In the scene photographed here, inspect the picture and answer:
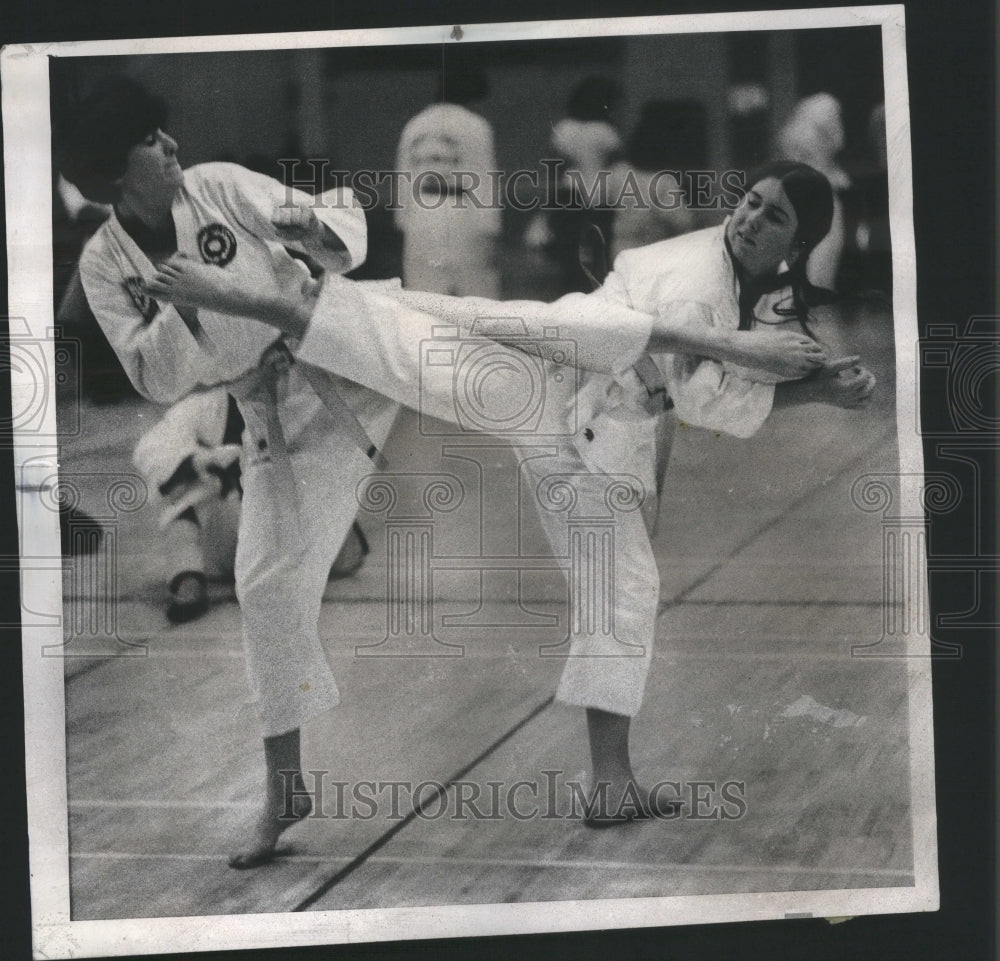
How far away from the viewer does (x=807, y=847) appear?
1990 mm

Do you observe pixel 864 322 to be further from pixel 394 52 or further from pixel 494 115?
pixel 394 52

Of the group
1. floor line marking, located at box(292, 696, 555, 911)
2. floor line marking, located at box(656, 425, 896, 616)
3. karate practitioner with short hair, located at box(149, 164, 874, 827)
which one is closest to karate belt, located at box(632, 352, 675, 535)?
karate practitioner with short hair, located at box(149, 164, 874, 827)

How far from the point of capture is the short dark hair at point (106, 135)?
76.7 inches

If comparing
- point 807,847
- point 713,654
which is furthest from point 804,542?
point 807,847

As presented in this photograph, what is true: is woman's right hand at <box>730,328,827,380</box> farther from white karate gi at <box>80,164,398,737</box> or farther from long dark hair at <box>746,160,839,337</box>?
white karate gi at <box>80,164,398,737</box>

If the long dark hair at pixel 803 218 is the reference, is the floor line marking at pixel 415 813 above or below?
below

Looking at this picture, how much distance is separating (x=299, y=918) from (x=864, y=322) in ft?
6.02

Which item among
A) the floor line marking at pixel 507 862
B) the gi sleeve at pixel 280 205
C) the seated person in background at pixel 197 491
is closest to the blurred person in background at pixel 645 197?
the gi sleeve at pixel 280 205

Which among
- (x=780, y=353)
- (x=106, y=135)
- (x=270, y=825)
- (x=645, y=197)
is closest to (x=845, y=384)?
(x=780, y=353)

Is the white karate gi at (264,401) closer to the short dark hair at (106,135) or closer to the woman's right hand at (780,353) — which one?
the short dark hair at (106,135)

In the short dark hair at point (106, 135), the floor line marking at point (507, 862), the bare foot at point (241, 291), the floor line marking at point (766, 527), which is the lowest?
the floor line marking at point (507, 862)

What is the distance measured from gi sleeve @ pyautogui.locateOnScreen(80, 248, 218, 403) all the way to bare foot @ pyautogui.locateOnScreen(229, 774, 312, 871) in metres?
0.92

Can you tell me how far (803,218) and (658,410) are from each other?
0.54 m

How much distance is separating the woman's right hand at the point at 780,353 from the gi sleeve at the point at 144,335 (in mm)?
1197
